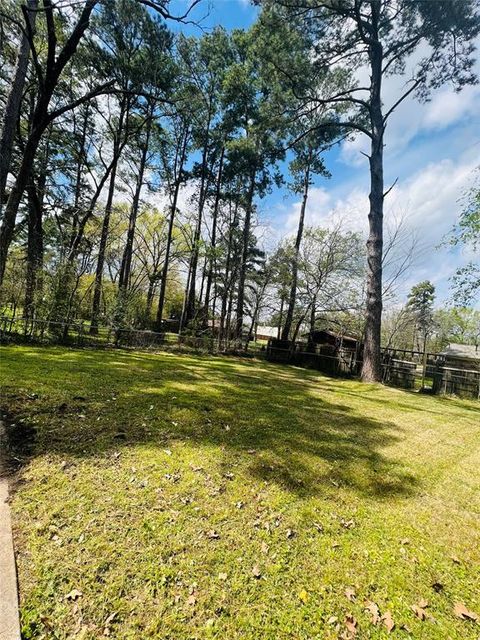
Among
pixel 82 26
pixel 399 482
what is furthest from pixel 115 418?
pixel 82 26

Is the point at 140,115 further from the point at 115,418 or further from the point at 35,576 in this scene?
the point at 35,576

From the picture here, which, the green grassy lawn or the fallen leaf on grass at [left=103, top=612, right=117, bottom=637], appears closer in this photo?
the fallen leaf on grass at [left=103, top=612, right=117, bottom=637]

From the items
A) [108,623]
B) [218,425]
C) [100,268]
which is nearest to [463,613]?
[108,623]

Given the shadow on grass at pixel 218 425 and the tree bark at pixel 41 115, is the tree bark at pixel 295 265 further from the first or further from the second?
the tree bark at pixel 41 115

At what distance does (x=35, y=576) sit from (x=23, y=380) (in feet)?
11.3

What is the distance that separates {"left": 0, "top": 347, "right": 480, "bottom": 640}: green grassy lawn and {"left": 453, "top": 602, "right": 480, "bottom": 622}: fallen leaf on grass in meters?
0.02

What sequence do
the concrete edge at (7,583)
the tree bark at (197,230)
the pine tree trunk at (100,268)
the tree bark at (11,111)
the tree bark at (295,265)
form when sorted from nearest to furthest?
the concrete edge at (7,583)
the tree bark at (11,111)
the pine tree trunk at (100,268)
the tree bark at (295,265)
the tree bark at (197,230)

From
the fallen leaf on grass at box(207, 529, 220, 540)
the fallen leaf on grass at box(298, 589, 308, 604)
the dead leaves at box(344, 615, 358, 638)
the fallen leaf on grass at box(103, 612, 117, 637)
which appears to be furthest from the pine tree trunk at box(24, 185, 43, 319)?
the dead leaves at box(344, 615, 358, 638)

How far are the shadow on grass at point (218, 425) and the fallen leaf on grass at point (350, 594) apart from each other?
0.80m

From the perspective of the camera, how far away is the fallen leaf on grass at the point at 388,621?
4.54ft

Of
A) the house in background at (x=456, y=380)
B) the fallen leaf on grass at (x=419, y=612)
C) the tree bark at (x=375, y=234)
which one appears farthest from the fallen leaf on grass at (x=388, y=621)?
the house in background at (x=456, y=380)

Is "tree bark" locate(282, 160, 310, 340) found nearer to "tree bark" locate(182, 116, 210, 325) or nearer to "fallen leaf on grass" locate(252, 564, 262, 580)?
"tree bark" locate(182, 116, 210, 325)

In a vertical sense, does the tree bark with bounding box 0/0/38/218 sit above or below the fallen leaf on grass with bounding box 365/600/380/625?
above

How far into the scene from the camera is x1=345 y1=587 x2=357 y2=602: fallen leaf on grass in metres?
1.51
